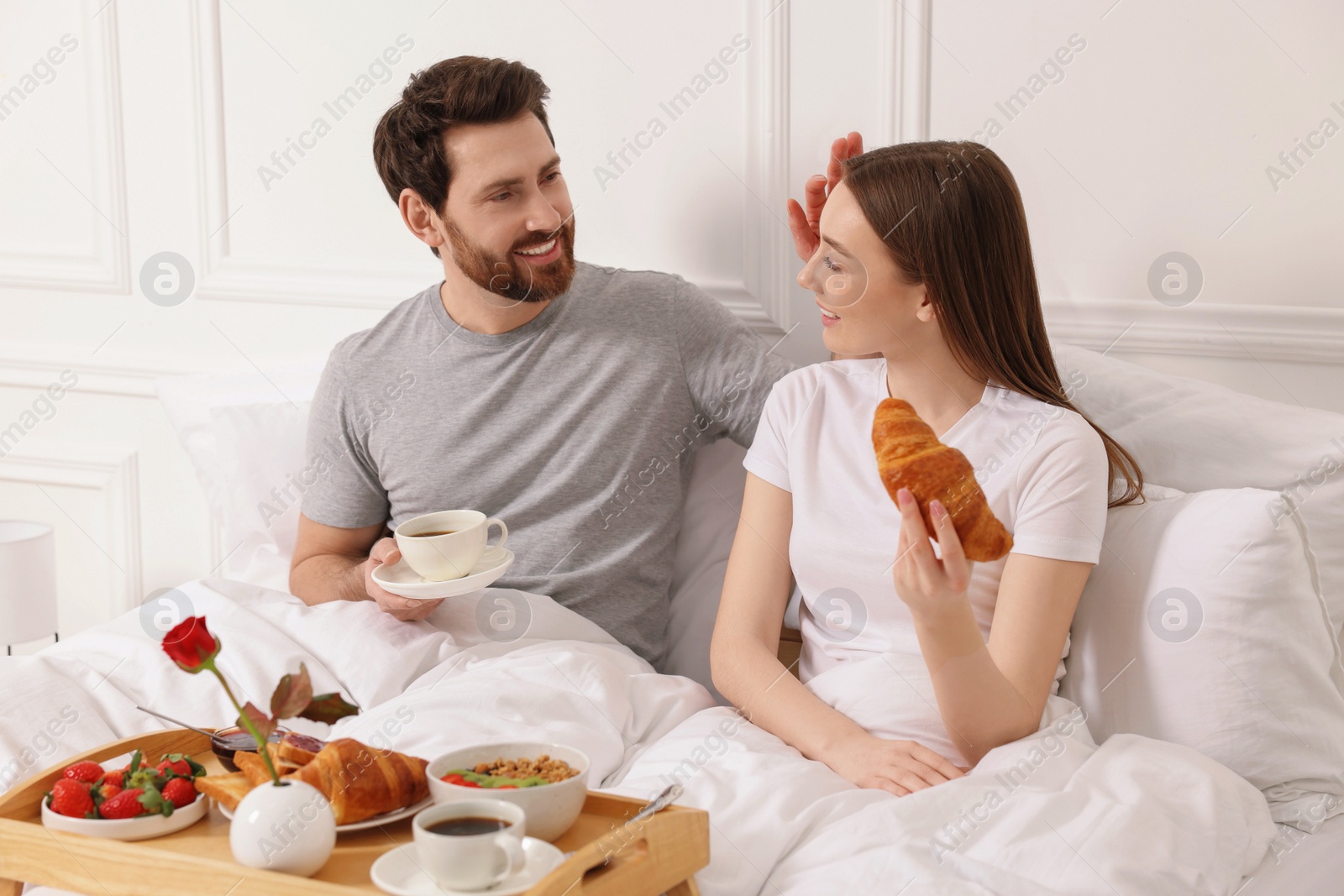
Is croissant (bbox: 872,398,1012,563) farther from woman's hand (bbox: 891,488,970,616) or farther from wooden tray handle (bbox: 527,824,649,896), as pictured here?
wooden tray handle (bbox: 527,824,649,896)

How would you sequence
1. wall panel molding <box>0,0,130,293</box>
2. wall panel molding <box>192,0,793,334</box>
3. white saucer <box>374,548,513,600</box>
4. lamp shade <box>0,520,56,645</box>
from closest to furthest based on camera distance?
white saucer <box>374,548,513,600</box> → wall panel molding <box>192,0,793,334</box> → lamp shade <box>0,520,56,645</box> → wall panel molding <box>0,0,130,293</box>

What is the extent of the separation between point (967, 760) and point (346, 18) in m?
1.80

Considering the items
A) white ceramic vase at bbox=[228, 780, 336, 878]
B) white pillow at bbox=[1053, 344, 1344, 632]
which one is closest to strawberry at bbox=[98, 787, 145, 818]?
white ceramic vase at bbox=[228, 780, 336, 878]

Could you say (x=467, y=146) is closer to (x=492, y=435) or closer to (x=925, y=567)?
(x=492, y=435)

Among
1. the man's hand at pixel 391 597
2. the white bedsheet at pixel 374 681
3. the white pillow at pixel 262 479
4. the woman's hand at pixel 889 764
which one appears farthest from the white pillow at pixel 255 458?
the woman's hand at pixel 889 764

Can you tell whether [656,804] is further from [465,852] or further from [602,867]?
[465,852]

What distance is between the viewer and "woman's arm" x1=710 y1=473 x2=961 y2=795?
50.6 inches

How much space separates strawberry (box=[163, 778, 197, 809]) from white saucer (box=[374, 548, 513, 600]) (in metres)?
0.44

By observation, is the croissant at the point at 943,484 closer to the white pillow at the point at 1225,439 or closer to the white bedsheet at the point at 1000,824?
the white bedsheet at the point at 1000,824

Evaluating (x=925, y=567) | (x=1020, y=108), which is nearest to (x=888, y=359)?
(x=925, y=567)

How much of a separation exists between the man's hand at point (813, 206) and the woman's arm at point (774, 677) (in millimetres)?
432

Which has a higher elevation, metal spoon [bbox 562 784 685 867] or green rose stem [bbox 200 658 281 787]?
green rose stem [bbox 200 658 281 787]

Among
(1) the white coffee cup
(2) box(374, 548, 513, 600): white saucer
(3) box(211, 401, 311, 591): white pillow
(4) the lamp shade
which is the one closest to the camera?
(1) the white coffee cup

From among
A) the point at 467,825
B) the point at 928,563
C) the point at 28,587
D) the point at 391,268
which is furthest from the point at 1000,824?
the point at 28,587
